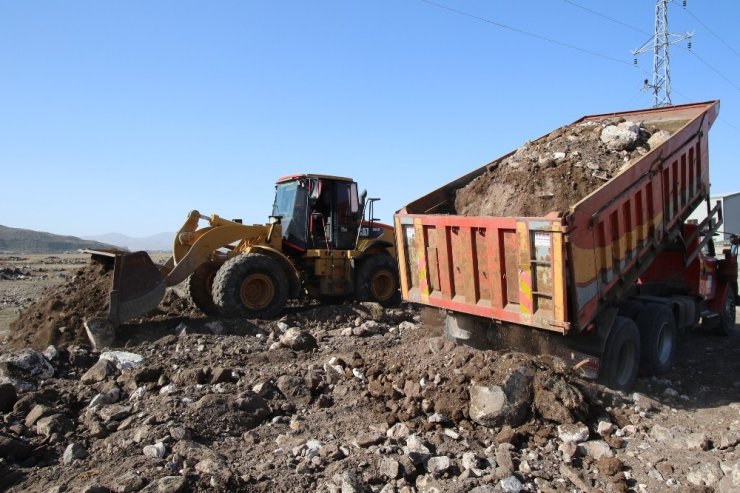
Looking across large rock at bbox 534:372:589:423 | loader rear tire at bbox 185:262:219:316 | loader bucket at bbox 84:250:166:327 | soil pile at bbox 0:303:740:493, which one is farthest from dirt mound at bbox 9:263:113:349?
large rock at bbox 534:372:589:423

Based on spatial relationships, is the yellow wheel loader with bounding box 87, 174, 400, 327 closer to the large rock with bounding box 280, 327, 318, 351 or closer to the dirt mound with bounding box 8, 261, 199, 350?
the dirt mound with bounding box 8, 261, 199, 350

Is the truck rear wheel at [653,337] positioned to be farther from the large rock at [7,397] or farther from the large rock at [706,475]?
the large rock at [7,397]

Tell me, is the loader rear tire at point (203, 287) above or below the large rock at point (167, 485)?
above

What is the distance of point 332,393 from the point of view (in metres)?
5.58

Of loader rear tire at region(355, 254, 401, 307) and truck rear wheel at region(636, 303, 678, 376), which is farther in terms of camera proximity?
loader rear tire at region(355, 254, 401, 307)

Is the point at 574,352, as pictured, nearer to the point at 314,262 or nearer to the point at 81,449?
the point at 81,449

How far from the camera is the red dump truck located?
5176mm

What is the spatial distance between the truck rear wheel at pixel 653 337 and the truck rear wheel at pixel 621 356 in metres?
0.20

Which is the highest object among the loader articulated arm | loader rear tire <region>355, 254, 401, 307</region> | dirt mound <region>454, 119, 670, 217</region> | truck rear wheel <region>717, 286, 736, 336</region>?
dirt mound <region>454, 119, 670, 217</region>

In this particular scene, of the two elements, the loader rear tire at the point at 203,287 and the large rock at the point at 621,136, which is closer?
the large rock at the point at 621,136

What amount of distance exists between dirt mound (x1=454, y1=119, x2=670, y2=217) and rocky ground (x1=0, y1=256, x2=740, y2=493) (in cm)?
149

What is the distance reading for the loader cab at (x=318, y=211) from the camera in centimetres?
1024

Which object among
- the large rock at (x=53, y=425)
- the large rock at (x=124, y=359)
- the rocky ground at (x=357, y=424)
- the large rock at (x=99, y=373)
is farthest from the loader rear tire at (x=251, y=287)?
the large rock at (x=53, y=425)

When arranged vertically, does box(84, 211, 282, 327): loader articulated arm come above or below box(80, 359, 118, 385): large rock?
above
